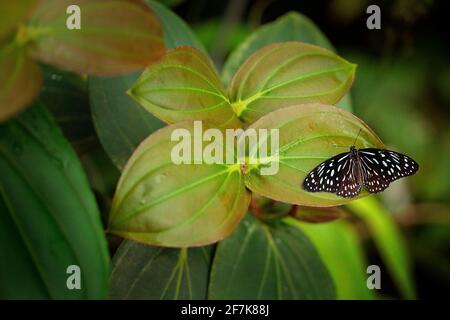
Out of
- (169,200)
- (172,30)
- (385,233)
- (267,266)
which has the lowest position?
(385,233)

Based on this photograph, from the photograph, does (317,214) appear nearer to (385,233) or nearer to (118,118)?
(118,118)

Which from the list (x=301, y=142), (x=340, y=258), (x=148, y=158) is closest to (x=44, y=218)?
(x=148, y=158)

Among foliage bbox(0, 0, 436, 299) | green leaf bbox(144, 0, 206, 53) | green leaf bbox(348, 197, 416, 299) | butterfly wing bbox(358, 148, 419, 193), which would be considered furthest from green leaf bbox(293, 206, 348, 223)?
green leaf bbox(348, 197, 416, 299)

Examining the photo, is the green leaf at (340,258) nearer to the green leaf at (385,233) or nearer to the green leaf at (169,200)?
the green leaf at (385,233)

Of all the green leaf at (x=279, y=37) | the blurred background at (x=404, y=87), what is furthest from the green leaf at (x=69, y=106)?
the blurred background at (x=404, y=87)

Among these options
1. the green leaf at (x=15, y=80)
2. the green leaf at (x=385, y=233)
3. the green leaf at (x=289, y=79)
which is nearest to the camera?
the green leaf at (x=15, y=80)
